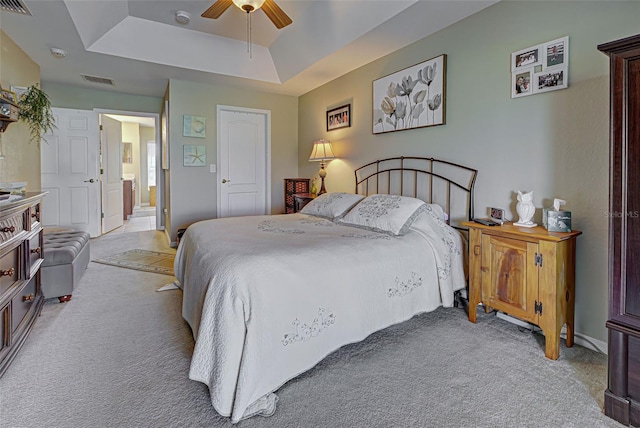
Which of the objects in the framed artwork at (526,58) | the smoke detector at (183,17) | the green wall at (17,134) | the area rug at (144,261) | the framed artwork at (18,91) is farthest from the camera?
the area rug at (144,261)

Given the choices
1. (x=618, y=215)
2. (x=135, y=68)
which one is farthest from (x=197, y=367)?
(x=135, y=68)

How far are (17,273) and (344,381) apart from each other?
2.02m

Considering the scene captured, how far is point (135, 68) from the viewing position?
412 centimetres

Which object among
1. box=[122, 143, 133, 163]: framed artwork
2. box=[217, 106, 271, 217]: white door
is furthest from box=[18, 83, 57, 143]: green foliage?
box=[122, 143, 133, 163]: framed artwork

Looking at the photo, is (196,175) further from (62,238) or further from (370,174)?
(370,174)

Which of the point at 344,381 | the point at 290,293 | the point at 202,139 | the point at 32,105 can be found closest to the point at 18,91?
the point at 32,105

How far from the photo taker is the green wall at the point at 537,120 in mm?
1971

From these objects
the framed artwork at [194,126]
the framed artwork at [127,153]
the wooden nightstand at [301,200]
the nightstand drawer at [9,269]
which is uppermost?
the framed artwork at [127,153]

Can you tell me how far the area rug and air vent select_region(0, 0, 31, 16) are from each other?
2.54 meters

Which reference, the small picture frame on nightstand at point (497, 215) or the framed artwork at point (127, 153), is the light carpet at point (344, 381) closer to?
the small picture frame on nightstand at point (497, 215)

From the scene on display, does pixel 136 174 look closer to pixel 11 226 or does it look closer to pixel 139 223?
pixel 139 223

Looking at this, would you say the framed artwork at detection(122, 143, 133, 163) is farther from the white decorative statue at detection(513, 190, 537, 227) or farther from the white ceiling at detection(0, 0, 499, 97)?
the white decorative statue at detection(513, 190, 537, 227)

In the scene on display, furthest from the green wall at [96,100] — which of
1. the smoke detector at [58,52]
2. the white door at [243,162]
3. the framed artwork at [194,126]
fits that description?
the white door at [243,162]

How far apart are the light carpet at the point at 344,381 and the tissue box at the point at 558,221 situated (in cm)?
73
